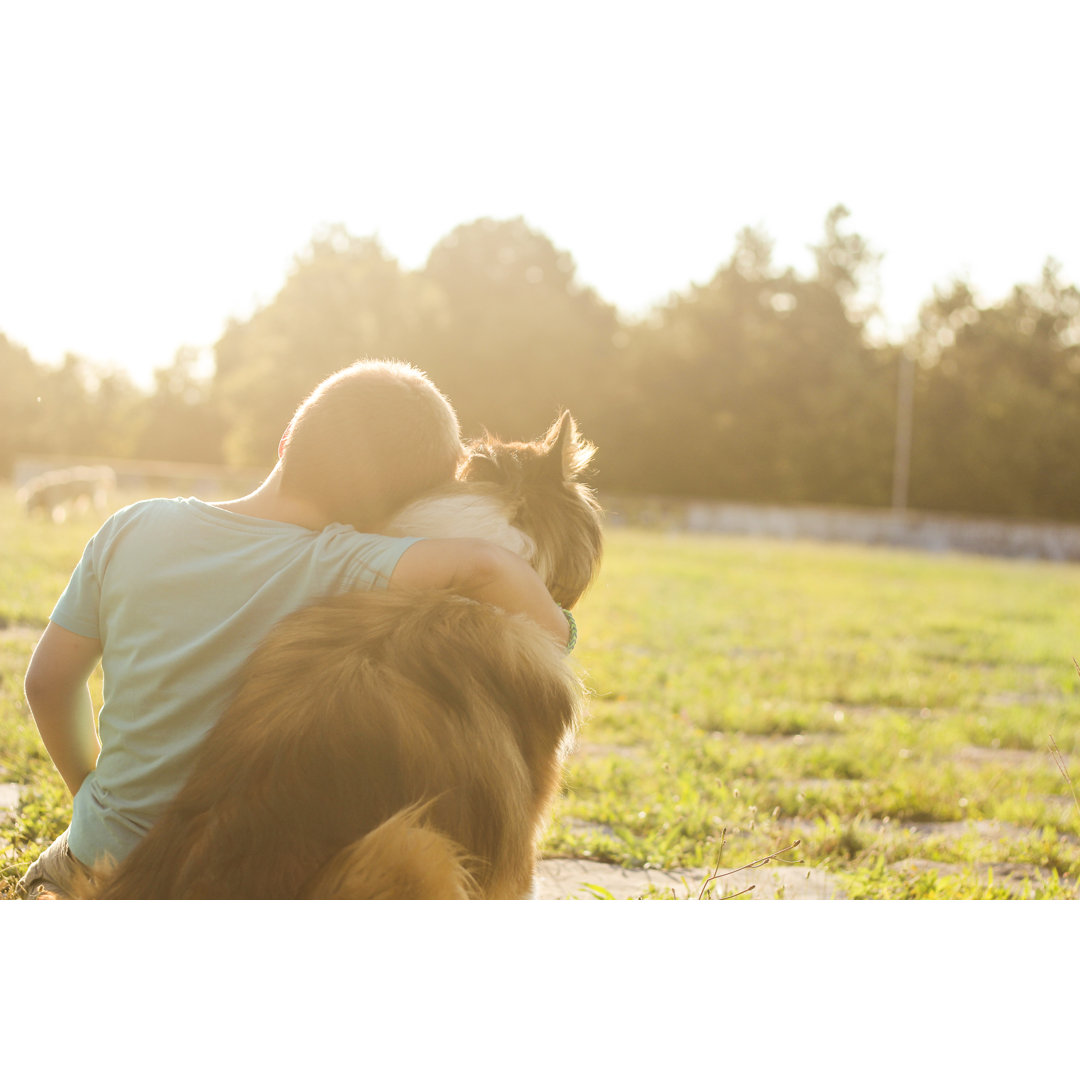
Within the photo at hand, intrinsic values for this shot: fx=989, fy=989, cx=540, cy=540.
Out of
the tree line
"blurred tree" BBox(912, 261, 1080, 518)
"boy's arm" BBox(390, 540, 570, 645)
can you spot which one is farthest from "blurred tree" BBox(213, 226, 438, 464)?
"boy's arm" BBox(390, 540, 570, 645)

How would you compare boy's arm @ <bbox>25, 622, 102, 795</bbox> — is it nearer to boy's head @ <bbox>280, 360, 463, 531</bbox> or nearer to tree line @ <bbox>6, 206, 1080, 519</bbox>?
boy's head @ <bbox>280, 360, 463, 531</bbox>

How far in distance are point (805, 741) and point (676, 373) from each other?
4.95 m

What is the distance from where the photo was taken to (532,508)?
2.16 m

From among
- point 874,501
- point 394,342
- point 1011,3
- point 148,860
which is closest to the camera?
point 148,860

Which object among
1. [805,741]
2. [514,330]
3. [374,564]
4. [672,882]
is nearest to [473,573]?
[374,564]

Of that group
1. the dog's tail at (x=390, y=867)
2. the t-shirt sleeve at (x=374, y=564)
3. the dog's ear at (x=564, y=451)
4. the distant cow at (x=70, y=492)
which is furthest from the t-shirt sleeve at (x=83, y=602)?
the distant cow at (x=70, y=492)

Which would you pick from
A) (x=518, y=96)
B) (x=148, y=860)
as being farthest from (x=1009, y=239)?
(x=148, y=860)

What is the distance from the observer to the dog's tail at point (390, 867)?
1604 millimetres

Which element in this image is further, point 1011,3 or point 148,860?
point 1011,3

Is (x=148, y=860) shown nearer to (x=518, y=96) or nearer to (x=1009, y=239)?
(x=518, y=96)

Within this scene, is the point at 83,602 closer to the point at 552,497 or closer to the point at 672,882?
the point at 552,497

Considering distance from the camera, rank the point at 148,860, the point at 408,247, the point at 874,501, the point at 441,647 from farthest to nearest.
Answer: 1. the point at 874,501
2. the point at 408,247
3. the point at 441,647
4. the point at 148,860
